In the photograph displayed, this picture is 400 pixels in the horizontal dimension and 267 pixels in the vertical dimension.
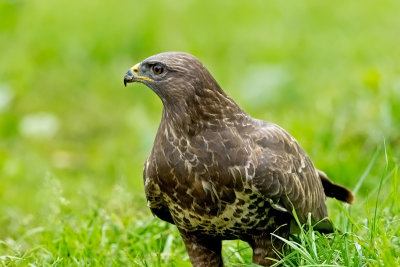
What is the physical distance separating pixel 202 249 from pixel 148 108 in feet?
17.3

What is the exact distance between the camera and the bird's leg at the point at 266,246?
4.50m

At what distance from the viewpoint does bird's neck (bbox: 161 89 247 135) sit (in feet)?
14.2

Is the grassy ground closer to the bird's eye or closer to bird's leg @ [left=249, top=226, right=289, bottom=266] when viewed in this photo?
bird's leg @ [left=249, top=226, right=289, bottom=266]

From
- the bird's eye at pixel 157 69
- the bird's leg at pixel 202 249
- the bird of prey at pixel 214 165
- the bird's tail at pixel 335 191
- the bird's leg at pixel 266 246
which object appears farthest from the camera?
the bird's tail at pixel 335 191

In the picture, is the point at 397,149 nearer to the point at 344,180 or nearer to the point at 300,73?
the point at 344,180

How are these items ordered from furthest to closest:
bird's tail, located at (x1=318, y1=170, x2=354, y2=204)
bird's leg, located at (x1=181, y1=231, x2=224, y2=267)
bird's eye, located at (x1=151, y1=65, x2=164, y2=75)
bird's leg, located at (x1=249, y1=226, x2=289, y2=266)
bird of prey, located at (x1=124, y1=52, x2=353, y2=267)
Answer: bird's tail, located at (x1=318, y1=170, x2=354, y2=204) < bird's leg, located at (x1=181, y1=231, x2=224, y2=267) < bird's leg, located at (x1=249, y1=226, x2=289, y2=266) < bird's eye, located at (x1=151, y1=65, x2=164, y2=75) < bird of prey, located at (x1=124, y1=52, x2=353, y2=267)

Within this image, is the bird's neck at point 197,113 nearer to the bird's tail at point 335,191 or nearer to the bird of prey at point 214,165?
the bird of prey at point 214,165

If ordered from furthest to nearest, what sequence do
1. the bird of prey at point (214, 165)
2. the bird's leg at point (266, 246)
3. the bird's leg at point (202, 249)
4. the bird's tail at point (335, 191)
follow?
1. the bird's tail at point (335, 191)
2. the bird's leg at point (202, 249)
3. the bird's leg at point (266, 246)
4. the bird of prey at point (214, 165)

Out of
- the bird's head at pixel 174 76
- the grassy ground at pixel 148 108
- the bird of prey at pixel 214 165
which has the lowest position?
the grassy ground at pixel 148 108

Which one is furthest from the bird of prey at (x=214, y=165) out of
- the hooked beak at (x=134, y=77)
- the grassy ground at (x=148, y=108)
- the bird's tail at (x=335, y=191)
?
the bird's tail at (x=335, y=191)

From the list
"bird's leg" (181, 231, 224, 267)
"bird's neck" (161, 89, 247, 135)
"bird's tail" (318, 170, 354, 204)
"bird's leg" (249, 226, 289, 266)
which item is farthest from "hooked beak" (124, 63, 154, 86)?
"bird's tail" (318, 170, 354, 204)

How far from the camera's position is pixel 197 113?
14.2ft

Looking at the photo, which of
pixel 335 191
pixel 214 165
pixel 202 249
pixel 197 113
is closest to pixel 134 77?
pixel 197 113

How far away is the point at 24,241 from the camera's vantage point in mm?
5590
